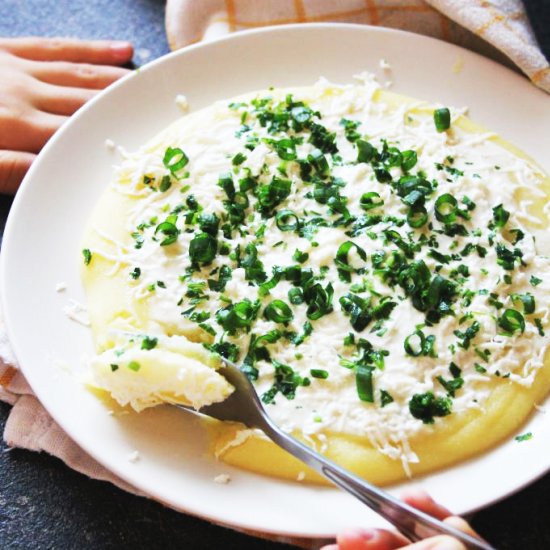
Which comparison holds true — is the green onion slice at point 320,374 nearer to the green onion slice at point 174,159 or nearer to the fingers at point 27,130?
the green onion slice at point 174,159

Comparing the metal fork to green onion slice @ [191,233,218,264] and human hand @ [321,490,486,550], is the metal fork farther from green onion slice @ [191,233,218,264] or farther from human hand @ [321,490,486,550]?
green onion slice @ [191,233,218,264]

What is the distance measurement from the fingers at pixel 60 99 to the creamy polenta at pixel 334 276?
71cm

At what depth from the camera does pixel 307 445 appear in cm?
231

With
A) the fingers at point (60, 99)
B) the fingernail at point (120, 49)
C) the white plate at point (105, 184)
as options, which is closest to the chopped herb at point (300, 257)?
the white plate at point (105, 184)

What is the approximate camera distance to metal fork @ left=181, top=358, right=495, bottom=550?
1.92 m

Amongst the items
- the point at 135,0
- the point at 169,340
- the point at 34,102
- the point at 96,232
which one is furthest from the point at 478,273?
the point at 135,0

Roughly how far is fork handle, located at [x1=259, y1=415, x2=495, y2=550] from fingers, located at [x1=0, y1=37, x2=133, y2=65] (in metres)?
2.42

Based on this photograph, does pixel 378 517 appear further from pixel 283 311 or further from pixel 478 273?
pixel 478 273

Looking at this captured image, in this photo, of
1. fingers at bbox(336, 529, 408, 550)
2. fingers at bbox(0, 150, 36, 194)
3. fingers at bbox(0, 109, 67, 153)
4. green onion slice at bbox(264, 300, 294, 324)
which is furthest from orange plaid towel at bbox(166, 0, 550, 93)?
fingers at bbox(336, 529, 408, 550)

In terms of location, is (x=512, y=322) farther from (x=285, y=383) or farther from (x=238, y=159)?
(x=238, y=159)

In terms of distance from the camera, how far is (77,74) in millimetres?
3701

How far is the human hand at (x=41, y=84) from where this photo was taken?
3.43 meters

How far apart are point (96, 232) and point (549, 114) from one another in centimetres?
198

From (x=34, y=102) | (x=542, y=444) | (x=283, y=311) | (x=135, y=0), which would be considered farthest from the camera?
(x=135, y=0)
